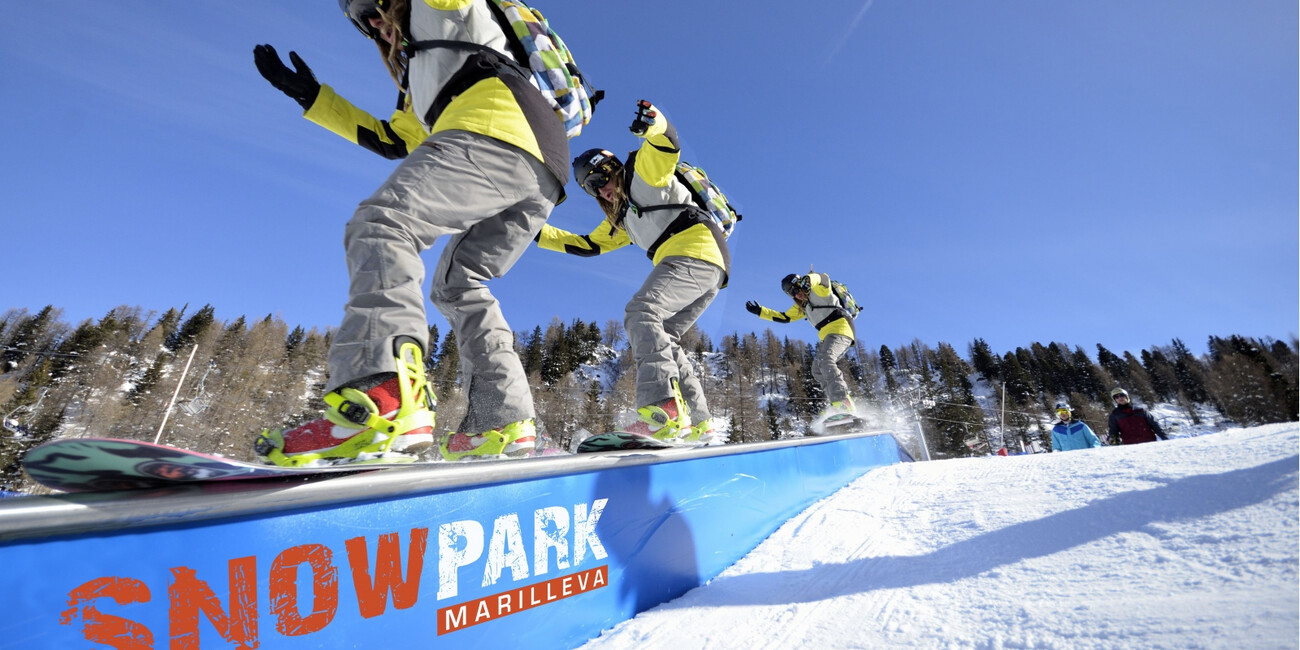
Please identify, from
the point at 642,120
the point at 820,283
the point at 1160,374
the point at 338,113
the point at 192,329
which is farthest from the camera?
the point at 1160,374

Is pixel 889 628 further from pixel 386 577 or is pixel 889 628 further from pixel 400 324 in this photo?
pixel 400 324

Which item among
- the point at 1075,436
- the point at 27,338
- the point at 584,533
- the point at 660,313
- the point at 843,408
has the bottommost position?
the point at 1075,436

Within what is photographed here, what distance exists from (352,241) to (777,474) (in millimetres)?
1875

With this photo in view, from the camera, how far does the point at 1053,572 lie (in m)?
1.11

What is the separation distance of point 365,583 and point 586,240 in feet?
9.75

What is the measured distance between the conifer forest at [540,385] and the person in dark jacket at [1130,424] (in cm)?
231

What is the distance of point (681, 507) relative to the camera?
1525mm

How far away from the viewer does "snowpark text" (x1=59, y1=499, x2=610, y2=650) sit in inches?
24.2

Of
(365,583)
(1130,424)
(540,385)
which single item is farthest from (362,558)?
(540,385)

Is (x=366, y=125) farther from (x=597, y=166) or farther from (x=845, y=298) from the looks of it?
(x=845, y=298)

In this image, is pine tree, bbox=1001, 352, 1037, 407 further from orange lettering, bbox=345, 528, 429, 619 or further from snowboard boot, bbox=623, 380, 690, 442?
orange lettering, bbox=345, 528, 429, 619

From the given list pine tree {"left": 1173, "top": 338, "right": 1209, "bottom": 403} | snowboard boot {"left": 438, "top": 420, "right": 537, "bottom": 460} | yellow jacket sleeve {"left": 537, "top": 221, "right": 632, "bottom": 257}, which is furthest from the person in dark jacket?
pine tree {"left": 1173, "top": 338, "right": 1209, "bottom": 403}

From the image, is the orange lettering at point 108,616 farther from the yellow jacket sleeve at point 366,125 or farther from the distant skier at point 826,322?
the distant skier at point 826,322

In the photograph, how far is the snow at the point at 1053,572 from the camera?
0.84 m
